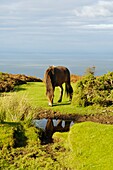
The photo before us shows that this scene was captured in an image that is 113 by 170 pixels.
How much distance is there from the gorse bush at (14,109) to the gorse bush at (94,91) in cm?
390

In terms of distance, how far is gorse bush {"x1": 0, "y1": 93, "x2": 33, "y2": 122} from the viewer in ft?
35.9

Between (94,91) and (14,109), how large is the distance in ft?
15.8

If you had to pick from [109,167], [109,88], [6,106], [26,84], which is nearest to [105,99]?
[109,88]

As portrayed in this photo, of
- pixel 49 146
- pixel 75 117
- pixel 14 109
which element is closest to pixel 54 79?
pixel 75 117

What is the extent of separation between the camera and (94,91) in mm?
15289

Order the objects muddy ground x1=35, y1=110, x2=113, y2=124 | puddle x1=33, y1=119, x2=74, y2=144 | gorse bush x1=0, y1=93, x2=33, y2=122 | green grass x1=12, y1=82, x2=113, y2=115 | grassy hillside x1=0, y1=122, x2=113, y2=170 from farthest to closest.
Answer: green grass x1=12, y1=82, x2=113, y2=115 → muddy ground x1=35, y1=110, x2=113, y2=124 → puddle x1=33, y1=119, x2=74, y2=144 → gorse bush x1=0, y1=93, x2=33, y2=122 → grassy hillside x1=0, y1=122, x2=113, y2=170

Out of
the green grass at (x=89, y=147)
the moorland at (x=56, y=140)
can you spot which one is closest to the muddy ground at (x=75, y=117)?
the moorland at (x=56, y=140)

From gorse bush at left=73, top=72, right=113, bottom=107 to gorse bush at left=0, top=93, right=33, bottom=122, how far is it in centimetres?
390

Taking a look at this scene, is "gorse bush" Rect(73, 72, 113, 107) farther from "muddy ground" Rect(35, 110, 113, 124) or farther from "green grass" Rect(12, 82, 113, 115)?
"muddy ground" Rect(35, 110, 113, 124)

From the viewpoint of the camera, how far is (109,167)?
7.39 meters

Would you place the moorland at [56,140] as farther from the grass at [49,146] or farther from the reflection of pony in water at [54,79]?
the reflection of pony in water at [54,79]

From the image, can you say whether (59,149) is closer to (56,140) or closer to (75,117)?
(56,140)

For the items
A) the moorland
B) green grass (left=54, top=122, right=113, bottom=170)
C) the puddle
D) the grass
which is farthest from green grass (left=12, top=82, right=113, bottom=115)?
green grass (left=54, top=122, right=113, bottom=170)

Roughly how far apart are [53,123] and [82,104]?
239 cm
